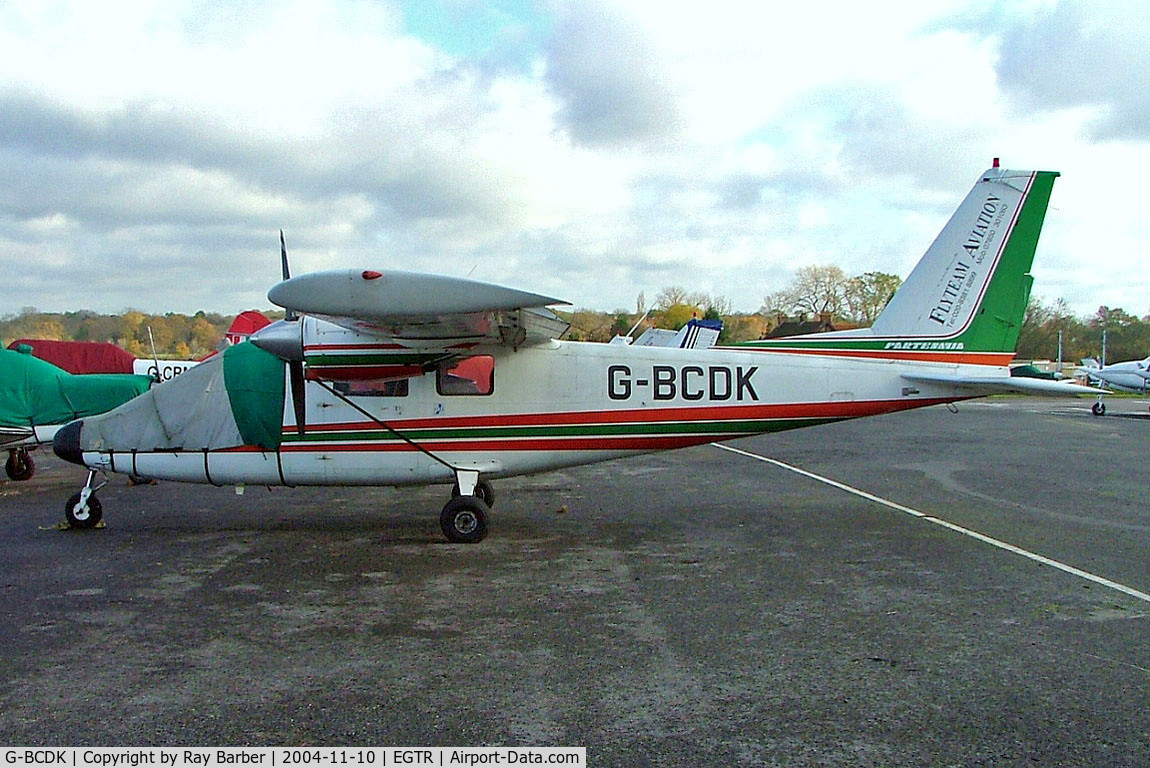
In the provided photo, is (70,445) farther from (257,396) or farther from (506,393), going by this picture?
(506,393)

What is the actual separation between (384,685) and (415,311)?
2.94m

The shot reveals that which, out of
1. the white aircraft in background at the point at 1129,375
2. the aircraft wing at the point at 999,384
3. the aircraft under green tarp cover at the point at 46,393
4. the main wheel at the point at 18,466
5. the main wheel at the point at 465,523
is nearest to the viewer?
the aircraft wing at the point at 999,384

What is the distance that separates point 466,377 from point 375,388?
941 mm

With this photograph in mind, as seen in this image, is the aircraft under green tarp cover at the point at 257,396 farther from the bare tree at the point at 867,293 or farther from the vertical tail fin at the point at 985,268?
the bare tree at the point at 867,293

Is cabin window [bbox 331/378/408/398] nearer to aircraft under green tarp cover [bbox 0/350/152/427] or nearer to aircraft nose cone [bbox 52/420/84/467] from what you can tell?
aircraft nose cone [bbox 52/420/84/467]

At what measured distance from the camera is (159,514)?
939 centimetres

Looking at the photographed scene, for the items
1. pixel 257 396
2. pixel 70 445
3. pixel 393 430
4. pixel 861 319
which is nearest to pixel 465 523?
pixel 393 430

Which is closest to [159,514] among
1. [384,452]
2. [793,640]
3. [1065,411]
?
[384,452]

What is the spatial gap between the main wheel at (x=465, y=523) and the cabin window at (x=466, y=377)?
1.20 metres

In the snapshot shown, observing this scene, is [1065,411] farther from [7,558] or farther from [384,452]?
[7,558]

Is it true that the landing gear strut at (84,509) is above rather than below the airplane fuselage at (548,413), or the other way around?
below

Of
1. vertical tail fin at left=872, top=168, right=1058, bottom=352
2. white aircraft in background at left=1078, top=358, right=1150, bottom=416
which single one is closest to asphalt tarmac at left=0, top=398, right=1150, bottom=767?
vertical tail fin at left=872, top=168, right=1058, bottom=352

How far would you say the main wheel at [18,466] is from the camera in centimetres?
1238

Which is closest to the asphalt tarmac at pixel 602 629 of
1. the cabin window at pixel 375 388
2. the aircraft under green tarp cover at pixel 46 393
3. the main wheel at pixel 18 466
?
the aircraft under green tarp cover at pixel 46 393
